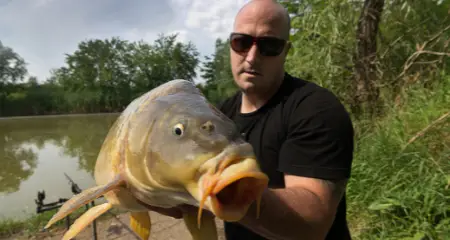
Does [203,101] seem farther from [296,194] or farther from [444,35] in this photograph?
[444,35]

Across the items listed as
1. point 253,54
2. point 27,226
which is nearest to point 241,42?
point 253,54

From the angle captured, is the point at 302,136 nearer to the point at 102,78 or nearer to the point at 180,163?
the point at 180,163

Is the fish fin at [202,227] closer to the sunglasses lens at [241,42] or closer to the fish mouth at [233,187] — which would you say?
the fish mouth at [233,187]

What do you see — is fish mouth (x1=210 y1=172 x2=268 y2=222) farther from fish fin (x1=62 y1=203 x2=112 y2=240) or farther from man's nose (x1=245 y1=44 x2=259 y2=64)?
man's nose (x1=245 y1=44 x2=259 y2=64)

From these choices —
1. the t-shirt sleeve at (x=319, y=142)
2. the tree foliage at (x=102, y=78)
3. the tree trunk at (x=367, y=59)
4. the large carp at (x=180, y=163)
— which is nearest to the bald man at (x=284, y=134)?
the t-shirt sleeve at (x=319, y=142)

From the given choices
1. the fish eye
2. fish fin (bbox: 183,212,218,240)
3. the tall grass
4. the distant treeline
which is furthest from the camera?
the distant treeline

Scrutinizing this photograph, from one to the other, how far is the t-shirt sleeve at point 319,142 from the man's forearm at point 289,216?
107mm

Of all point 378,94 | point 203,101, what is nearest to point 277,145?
point 203,101

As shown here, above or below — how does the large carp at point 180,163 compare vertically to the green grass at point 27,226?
above

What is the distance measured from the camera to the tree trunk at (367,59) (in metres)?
3.71

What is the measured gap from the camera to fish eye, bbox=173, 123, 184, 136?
788 mm

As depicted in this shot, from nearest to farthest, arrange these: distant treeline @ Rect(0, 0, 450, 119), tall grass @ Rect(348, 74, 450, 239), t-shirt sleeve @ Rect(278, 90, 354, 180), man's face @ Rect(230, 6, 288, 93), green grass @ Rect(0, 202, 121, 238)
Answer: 1. t-shirt sleeve @ Rect(278, 90, 354, 180)
2. man's face @ Rect(230, 6, 288, 93)
3. tall grass @ Rect(348, 74, 450, 239)
4. distant treeline @ Rect(0, 0, 450, 119)
5. green grass @ Rect(0, 202, 121, 238)

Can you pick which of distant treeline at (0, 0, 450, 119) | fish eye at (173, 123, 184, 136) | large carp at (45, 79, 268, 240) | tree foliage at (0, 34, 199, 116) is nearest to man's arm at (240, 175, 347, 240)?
large carp at (45, 79, 268, 240)

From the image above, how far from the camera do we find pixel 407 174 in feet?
7.69
